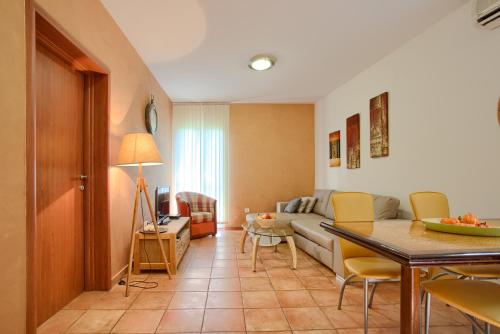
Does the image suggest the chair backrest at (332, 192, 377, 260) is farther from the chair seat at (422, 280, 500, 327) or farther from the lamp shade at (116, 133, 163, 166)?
the lamp shade at (116, 133, 163, 166)

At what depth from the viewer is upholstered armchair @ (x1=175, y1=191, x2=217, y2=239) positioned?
4.77 m

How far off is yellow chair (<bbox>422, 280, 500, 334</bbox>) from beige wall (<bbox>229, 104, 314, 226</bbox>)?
14.5 ft

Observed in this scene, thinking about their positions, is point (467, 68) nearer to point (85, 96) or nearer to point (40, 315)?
point (85, 96)

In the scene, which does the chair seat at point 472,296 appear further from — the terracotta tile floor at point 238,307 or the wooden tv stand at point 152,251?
the wooden tv stand at point 152,251

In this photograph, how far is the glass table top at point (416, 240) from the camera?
1107 millimetres

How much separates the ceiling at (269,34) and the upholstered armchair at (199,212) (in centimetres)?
209

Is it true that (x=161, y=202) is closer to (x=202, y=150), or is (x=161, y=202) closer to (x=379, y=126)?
(x=202, y=150)

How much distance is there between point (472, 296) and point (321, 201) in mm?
3585

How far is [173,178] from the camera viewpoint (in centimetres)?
577

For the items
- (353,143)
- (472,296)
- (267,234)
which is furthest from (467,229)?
(353,143)

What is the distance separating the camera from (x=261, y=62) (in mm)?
3697

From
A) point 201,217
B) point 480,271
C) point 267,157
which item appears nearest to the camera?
point 480,271

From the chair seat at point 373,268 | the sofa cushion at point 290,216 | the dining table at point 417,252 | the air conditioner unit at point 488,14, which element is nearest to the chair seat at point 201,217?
the sofa cushion at point 290,216

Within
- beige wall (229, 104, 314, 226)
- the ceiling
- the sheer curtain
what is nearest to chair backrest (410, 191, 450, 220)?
the ceiling
